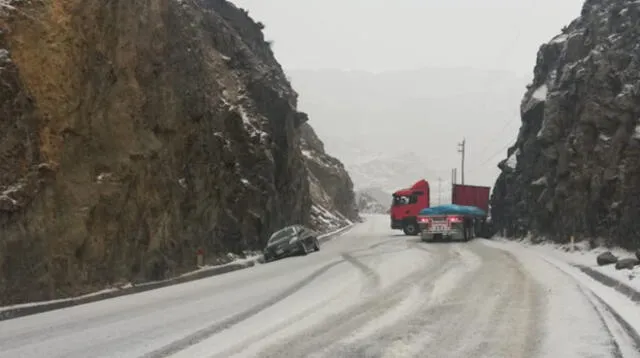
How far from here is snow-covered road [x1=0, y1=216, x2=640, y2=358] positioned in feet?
26.5

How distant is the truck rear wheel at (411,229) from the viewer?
42.4m

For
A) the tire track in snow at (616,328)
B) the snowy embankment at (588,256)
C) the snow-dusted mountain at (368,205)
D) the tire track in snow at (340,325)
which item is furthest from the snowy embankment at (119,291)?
the snow-dusted mountain at (368,205)

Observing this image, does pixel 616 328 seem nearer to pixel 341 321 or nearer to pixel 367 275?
pixel 341 321

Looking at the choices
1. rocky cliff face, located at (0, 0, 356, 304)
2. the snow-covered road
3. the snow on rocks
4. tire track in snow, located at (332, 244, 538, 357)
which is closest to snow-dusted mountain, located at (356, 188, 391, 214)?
the snow on rocks

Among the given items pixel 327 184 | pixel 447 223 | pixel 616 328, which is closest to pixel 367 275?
pixel 616 328

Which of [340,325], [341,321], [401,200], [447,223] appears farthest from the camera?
[401,200]

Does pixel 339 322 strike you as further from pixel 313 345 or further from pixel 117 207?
pixel 117 207

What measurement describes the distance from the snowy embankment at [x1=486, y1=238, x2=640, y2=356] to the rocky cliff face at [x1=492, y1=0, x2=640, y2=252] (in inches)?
67.5

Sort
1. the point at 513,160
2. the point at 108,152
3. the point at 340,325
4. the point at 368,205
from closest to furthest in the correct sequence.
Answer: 1. the point at 340,325
2. the point at 108,152
3. the point at 513,160
4. the point at 368,205

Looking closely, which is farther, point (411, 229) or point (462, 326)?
point (411, 229)

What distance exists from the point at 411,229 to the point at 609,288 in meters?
29.0

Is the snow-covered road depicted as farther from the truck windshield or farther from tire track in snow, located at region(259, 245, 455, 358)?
the truck windshield

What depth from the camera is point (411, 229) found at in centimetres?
4256

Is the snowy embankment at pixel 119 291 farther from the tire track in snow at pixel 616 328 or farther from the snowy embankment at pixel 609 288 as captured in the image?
the tire track in snow at pixel 616 328
